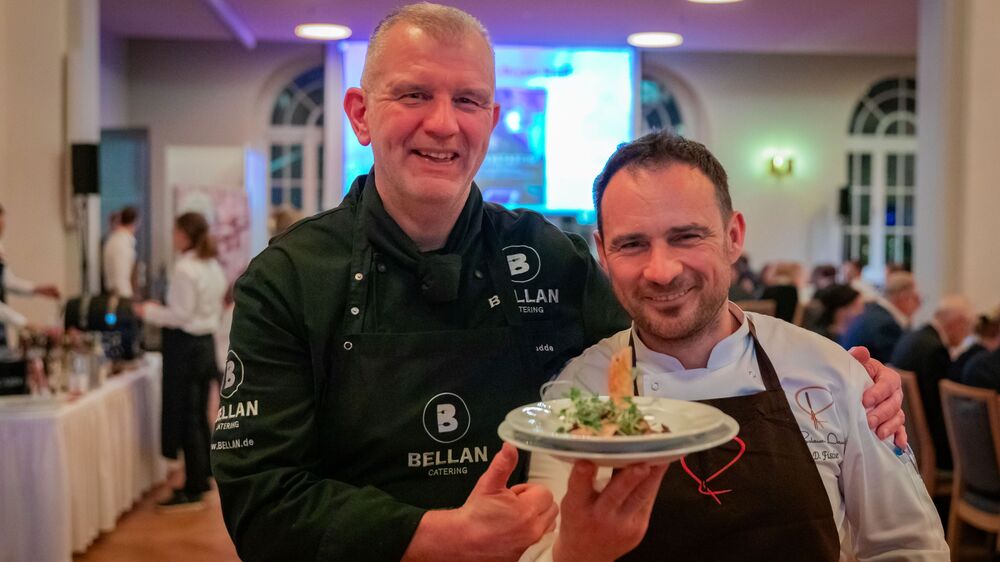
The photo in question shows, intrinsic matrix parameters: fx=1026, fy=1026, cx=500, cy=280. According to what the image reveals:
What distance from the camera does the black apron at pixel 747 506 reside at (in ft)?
4.98

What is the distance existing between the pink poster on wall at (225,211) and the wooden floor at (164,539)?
12.5 feet

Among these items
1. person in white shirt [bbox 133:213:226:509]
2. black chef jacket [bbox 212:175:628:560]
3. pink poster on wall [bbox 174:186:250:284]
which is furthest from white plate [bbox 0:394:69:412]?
pink poster on wall [bbox 174:186:250:284]

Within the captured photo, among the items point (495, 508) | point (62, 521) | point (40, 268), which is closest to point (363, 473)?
point (495, 508)

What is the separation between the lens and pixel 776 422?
158cm

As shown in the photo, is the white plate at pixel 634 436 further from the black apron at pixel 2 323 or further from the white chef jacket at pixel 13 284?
the white chef jacket at pixel 13 284

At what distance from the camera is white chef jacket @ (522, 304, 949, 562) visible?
154 cm

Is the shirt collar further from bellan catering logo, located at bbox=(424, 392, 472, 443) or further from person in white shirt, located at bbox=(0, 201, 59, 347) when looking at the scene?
person in white shirt, located at bbox=(0, 201, 59, 347)

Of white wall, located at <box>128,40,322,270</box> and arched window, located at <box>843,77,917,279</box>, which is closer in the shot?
white wall, located at <box>128,40,322,270</box>

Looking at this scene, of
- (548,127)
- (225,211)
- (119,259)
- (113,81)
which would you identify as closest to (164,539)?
(119,259)

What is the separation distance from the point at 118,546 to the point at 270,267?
4.03 m

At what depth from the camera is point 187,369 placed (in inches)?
A: 236

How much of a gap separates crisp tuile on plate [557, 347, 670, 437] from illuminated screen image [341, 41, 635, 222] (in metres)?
8.69

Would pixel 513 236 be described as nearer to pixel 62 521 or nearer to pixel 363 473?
pixel 363 473

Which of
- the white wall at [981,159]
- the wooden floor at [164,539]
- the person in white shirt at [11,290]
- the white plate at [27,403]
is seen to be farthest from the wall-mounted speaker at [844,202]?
the white plate at [27,403]
